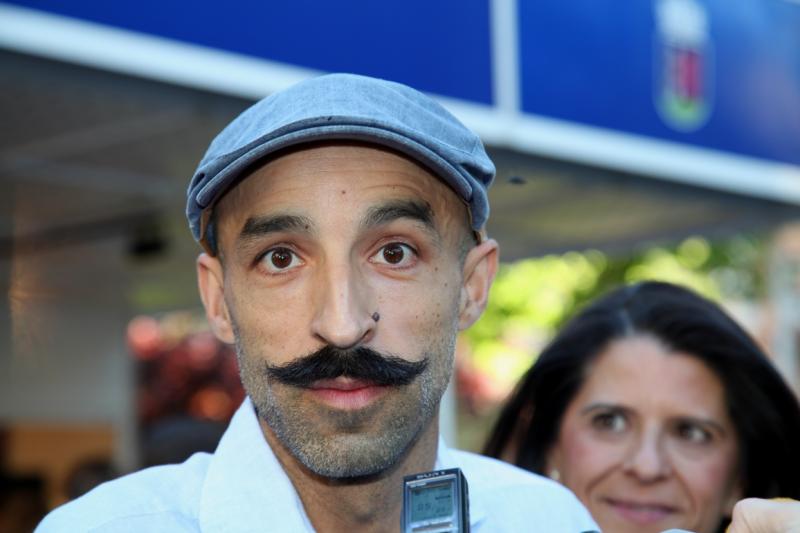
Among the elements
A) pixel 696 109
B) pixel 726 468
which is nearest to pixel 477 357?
pixel 696 109

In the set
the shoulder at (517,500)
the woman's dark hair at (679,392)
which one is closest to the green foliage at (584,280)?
the woman's dark hair at (679,392)

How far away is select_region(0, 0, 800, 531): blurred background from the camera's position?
4.46 m

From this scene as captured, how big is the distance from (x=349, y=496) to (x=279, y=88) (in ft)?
8.93

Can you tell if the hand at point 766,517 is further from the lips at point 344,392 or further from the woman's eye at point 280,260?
the woman's eye at point 280,260

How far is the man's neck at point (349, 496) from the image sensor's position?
6.70 ft

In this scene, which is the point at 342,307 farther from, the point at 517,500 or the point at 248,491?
the point at 517,500

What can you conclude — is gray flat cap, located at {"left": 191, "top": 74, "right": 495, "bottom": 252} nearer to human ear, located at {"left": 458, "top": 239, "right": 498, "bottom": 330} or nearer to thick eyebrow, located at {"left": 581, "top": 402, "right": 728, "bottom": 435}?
human ear, located at {"left": 458, "top": 239, "right": 498, "bottom": 330}

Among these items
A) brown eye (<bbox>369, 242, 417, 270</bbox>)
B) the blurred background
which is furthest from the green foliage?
brown eye (<bbox>369, 242, 417, 270</bbox>)

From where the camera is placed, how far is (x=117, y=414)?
9.23 m

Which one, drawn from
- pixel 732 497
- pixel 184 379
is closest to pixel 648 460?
pixel 732 497

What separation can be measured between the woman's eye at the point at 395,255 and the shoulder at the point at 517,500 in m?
0.46

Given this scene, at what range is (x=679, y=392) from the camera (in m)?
3.25

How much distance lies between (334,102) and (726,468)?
5.76 feet

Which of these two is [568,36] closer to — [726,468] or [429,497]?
[726,468]
